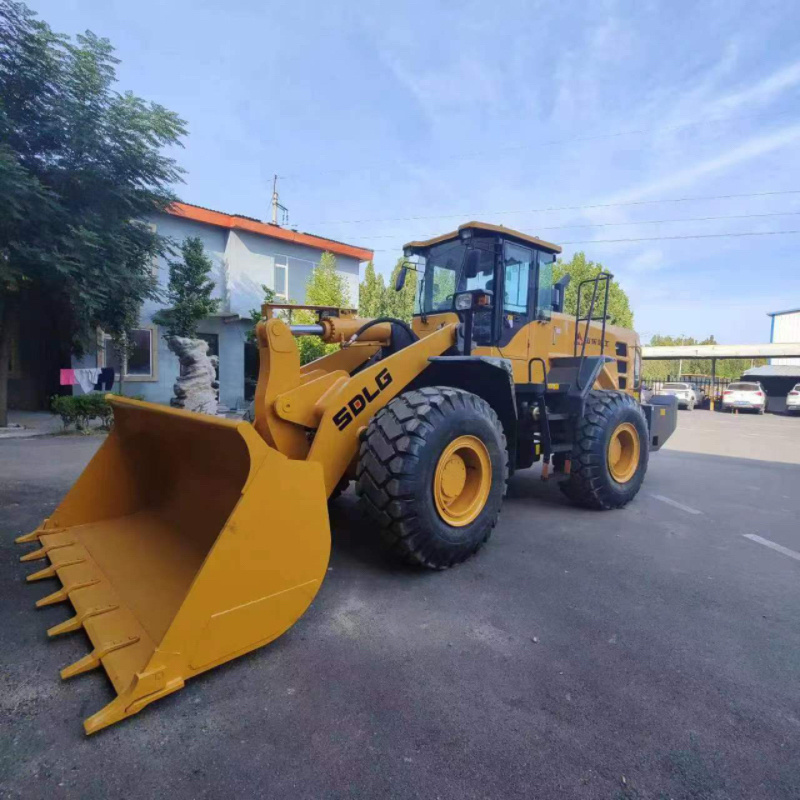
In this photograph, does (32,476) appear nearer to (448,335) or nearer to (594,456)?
(448,335)

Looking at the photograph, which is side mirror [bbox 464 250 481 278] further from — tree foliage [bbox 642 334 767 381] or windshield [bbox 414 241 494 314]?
tree foliage [bbox 642 334 767 381]

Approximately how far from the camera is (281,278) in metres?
16.0

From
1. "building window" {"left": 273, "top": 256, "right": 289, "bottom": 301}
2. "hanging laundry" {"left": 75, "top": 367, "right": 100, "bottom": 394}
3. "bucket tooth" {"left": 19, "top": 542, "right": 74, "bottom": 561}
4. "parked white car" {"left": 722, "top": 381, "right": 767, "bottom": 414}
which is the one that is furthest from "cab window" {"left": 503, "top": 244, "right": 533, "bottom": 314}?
"parked white car" {"left": 722, "top": 381, "right": 767, "bottom": 414}

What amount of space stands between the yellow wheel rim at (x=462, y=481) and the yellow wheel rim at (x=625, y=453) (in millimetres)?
2267

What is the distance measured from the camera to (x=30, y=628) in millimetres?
2465

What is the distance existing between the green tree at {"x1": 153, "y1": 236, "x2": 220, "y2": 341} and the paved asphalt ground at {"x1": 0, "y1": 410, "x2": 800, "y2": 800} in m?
10.1

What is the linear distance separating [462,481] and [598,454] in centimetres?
196

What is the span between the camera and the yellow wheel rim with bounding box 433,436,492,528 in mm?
3266

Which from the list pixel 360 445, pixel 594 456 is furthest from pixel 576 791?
pixel 594 456

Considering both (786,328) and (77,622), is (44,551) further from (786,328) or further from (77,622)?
(786,328)

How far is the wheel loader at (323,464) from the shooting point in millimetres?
2174

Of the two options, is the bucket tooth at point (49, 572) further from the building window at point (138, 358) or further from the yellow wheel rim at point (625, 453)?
the building window at point (138, 358)

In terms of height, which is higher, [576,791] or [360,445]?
[360,445]

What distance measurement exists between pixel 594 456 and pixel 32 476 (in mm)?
6245
